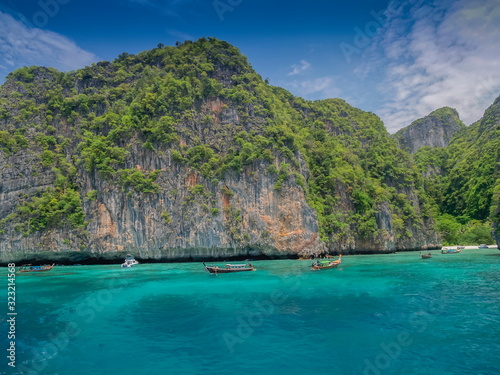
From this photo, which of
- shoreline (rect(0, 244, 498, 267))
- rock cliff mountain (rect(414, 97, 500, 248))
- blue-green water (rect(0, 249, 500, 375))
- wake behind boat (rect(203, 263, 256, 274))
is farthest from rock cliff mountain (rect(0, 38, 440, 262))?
blue-green water (rect(0, 249, 500, 375))

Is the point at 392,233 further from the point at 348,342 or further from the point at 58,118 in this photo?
the point at 58,118

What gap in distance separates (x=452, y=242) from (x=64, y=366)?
69.2 meters

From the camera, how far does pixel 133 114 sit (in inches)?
1845

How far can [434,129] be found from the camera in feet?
333

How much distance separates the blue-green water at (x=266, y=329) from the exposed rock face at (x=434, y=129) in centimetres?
9120

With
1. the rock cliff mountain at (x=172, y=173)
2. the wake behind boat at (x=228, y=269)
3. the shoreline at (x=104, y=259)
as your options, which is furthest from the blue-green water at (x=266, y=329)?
the shoreline at (x=104, y=259)

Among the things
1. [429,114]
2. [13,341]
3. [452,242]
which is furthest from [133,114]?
[429,114]

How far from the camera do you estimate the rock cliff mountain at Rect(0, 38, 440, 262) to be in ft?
137

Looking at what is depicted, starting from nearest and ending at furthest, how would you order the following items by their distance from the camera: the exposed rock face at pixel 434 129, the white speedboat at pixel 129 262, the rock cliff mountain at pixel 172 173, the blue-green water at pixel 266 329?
1. the blue-green water at pixel 266 329
2. the white speedboat at pixel 129 262
3. the rock cliff mountain at pixel 172 173
4. the exposed rock face at pixel 434 129

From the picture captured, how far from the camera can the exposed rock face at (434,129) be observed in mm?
100625

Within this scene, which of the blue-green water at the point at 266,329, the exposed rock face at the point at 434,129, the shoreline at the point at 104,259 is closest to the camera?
the blue-green water at the point at 266,329

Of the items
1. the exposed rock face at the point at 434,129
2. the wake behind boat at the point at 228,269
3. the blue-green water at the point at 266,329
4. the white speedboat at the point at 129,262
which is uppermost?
the exposed rock face at the point at 434,129

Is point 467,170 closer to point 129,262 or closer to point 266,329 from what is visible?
point 129,262

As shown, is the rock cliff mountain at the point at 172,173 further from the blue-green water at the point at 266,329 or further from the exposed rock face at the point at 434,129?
the exposed rock face at the point at 434,129
